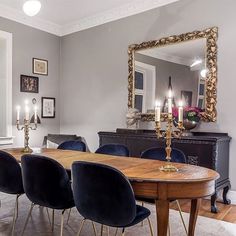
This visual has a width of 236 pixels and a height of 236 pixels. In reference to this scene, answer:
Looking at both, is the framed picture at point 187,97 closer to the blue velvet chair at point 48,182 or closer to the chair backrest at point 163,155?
the chair backrest at point 163,155

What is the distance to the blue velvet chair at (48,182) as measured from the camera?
6.74 ft

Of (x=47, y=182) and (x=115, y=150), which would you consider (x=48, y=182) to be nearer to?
(x=47, y=182)

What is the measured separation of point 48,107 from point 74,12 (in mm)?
1775

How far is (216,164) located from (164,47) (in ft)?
6.07

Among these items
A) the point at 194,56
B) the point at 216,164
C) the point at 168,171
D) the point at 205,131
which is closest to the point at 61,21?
the point at 194,56

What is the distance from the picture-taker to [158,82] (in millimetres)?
4223

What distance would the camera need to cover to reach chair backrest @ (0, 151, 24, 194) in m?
2.45

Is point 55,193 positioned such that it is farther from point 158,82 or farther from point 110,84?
point 110,84

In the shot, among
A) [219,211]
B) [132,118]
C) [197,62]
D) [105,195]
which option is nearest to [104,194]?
[105,195]

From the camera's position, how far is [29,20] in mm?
4980

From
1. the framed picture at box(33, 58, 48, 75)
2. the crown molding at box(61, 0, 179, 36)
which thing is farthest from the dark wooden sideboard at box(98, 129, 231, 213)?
the framed picture at box(33, 58, 48, 75)

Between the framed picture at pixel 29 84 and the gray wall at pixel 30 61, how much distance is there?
63 millimetres

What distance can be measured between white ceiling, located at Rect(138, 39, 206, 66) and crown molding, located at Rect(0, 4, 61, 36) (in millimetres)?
2153

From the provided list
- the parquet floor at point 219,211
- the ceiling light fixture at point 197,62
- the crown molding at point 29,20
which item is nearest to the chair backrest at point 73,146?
the parquet floor at point 219,211
